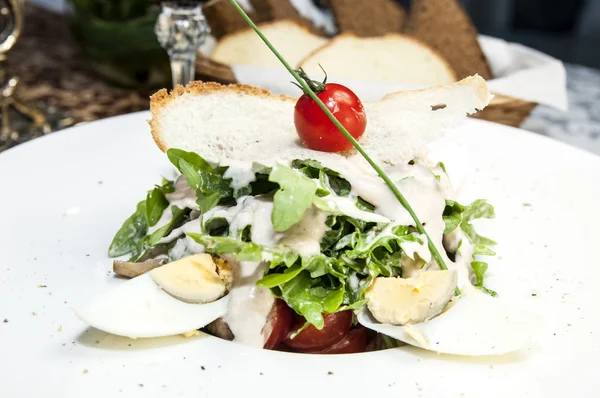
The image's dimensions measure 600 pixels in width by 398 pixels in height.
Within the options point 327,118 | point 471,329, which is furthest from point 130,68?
point 471,329

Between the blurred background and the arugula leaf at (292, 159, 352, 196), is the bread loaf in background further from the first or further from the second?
the arugula leaf at (292, 159, 352, 196)

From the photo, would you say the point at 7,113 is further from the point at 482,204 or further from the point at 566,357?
the point at 566,357

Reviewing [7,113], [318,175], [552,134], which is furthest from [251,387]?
[7,113]

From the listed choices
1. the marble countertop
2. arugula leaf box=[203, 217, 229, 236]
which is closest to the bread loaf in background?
the marble countertop

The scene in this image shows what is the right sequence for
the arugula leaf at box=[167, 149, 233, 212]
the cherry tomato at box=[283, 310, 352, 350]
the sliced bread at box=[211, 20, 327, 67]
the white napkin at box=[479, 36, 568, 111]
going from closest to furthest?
1. the cherry tomato at box=[283, 310, 352, 350]
2. the arugula leaf at box=[167, 149, 233, 212]
3. the white napkin at box=[479, 36, 568, 111]
4. the sliced bread at box=[211, 20, 327, 67]

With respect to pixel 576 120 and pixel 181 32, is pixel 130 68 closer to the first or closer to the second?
pixel 181 32

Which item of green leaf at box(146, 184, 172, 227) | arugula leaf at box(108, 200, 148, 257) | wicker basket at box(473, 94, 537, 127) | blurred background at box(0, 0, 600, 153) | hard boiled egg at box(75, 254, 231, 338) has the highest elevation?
hard boiled egg at box(75, 254, 231, 338)
